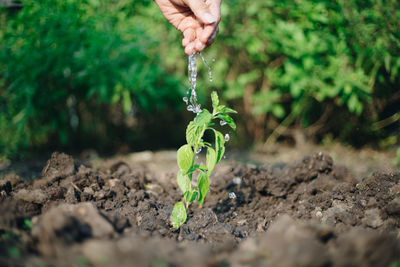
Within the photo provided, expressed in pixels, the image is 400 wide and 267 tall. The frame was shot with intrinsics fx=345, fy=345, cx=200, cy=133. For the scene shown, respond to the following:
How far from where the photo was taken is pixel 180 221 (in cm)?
195

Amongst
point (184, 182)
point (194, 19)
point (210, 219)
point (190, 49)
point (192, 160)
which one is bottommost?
point (210, 219)

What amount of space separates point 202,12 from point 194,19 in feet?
1.18

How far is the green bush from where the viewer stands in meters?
3.59

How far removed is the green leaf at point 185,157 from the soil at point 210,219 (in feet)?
1.18

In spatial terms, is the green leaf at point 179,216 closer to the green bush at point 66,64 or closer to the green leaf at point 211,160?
the green leaf at point 211,160

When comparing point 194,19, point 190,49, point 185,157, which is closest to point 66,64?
point 194,19

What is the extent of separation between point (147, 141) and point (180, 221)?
338 centimetres

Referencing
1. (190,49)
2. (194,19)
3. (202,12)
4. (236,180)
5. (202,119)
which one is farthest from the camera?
(236,180)

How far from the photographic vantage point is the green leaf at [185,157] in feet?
6.31

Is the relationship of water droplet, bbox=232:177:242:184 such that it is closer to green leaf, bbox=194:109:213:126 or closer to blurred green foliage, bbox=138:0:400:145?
green leaf, bbox=194:109:213:126

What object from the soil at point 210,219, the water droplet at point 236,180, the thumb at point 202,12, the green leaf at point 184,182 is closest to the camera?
the soil at point 210,219

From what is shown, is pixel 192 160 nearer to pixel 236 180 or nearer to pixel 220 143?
pixel 220 143

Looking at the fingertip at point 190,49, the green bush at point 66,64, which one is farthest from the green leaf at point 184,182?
the green bush at point 66,64

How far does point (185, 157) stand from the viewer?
6.34 feet
